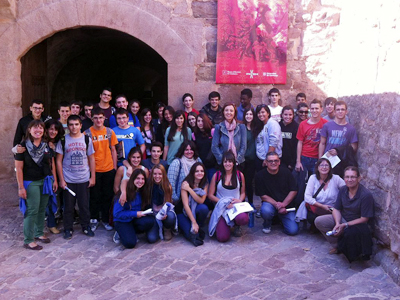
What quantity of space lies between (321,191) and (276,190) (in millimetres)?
569

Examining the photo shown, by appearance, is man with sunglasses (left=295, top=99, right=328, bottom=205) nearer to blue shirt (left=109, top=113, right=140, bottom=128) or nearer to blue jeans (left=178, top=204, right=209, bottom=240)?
blue jeans (left=178, top=204, right=209, bottom=240)

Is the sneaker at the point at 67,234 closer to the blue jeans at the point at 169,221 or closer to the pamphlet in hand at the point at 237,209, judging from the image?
the blue jeans at the point at 169,221

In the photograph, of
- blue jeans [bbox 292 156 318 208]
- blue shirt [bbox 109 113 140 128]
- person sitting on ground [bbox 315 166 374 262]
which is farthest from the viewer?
blue shirt [bbox 109 113 140 128]

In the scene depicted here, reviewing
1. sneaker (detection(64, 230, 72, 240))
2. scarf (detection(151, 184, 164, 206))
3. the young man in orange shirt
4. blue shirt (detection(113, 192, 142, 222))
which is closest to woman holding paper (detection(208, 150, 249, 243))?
scarf (detection(151, 184, 164, 206))

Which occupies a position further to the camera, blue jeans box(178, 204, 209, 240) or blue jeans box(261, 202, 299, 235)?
blue jeans box(261, 202, 299, 235)

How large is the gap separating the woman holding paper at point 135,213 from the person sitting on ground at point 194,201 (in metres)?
0.35

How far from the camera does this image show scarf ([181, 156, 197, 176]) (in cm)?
545

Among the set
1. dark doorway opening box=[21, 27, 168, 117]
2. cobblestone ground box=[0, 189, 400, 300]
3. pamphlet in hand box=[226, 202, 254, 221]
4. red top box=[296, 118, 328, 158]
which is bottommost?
cobblestone ground box=[0, 189, 400, 300]

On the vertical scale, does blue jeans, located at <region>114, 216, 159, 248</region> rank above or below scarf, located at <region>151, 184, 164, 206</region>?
below

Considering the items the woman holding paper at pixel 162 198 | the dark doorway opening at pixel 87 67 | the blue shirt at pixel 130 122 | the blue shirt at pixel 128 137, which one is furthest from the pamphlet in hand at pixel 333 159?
the dark doorway opening at pixel 87 67

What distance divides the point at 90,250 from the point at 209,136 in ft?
6.78

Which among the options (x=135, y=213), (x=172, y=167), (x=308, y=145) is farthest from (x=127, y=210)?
(x=308, y=145)

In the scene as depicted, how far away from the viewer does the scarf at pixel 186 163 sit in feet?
17.9

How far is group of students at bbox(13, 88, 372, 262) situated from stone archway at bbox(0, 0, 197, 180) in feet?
3.62
